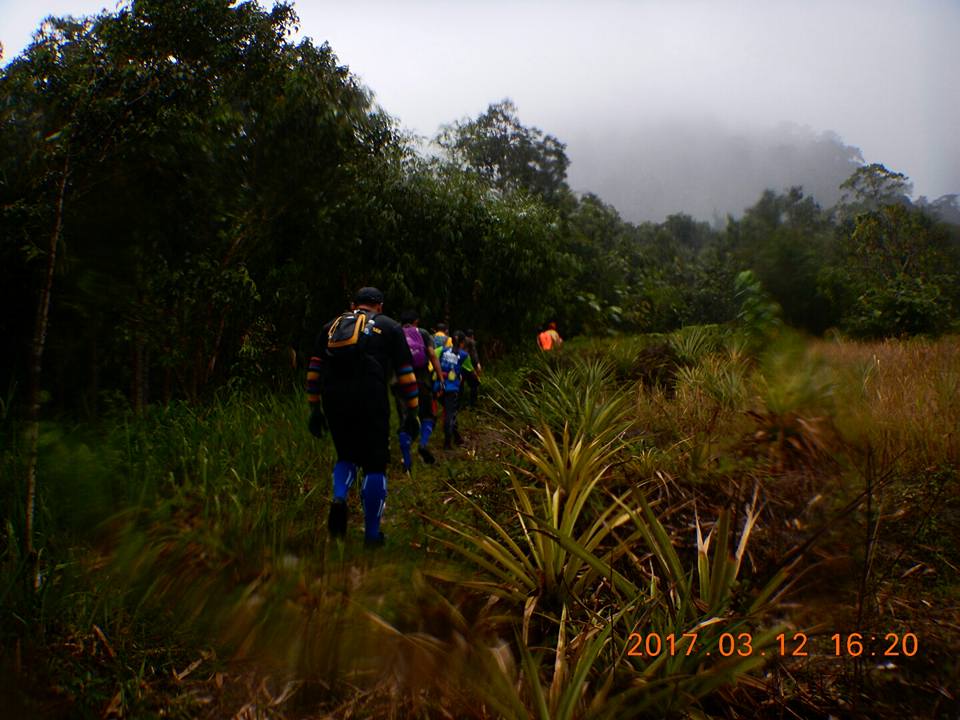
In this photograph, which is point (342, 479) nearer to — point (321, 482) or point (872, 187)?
point (321, 482)

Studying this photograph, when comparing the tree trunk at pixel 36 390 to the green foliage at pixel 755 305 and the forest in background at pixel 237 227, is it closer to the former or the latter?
the forest in background at pixel 237 227

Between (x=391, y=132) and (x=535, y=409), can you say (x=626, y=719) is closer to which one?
(x=535, y=409)

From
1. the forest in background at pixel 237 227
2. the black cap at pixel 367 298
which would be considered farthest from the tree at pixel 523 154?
the black cap at pixel 367 298

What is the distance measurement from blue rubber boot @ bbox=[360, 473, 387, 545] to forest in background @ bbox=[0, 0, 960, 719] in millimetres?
184

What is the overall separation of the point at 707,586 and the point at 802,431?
1.73 m

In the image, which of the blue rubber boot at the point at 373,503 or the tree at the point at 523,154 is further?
the tree at the point at 523,154

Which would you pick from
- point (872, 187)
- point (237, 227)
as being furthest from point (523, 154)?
point (237, 227)

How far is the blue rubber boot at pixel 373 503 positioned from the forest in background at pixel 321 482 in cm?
18

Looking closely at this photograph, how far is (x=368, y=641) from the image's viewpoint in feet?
5.78

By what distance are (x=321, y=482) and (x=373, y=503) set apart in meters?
0.90

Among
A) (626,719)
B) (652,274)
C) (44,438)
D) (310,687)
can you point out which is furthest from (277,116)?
(652,274)

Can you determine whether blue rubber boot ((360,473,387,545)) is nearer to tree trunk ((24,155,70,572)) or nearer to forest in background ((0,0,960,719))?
forest in background ((0,0,960,719))

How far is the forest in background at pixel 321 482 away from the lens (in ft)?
5.76

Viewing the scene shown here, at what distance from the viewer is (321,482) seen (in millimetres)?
3955
